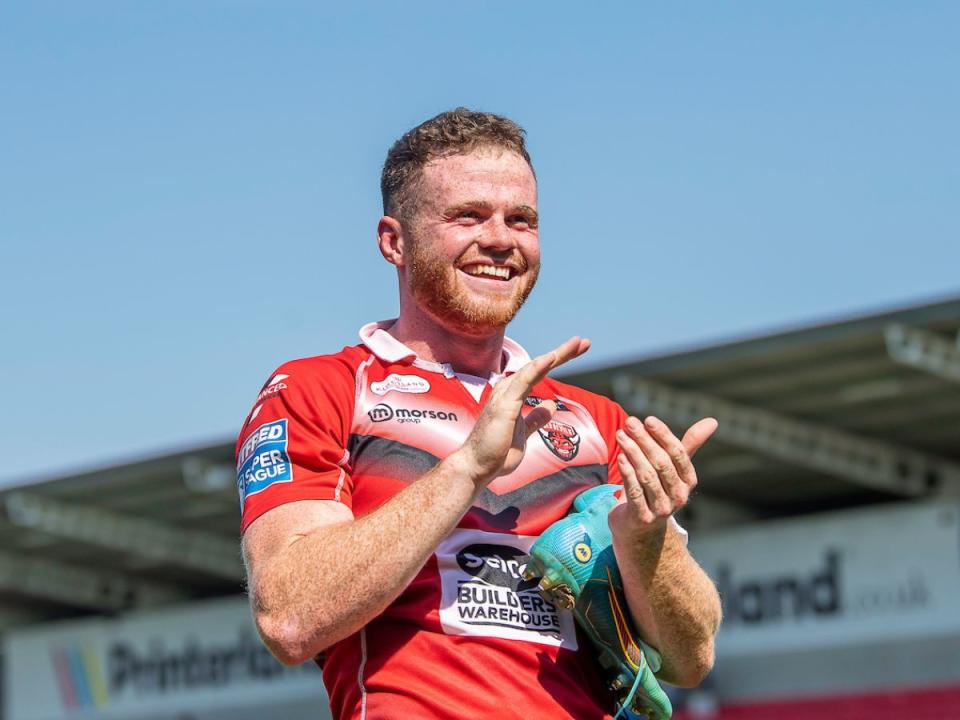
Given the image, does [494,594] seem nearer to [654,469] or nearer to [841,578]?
[654,469]

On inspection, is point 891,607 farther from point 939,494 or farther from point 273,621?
point 273,621

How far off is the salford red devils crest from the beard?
11.2 inches

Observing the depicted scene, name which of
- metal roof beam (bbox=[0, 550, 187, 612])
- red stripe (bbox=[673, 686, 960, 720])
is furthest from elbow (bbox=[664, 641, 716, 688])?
metal roof beam (bbox=[0, 550, 187, 612])

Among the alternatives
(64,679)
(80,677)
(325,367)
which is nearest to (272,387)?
→ (325,367)

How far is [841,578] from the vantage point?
16.8 metres

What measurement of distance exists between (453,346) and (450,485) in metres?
0.79

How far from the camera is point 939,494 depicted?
17266mm

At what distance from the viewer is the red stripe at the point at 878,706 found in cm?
1644

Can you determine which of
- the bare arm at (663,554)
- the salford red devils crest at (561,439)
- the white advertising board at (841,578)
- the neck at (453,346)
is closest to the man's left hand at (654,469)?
the bare arm at (663,554)

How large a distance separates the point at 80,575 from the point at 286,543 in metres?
21.5

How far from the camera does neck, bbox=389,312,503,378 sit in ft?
12.7

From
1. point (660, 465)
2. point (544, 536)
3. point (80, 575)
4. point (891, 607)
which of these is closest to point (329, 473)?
point (544, 536)

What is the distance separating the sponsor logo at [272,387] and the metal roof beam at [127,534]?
56.1ft

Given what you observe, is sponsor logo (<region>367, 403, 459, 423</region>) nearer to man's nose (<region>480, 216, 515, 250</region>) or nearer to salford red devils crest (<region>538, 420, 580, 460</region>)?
salford red devils crest (<region>538, 420, 580, 460</region>)
